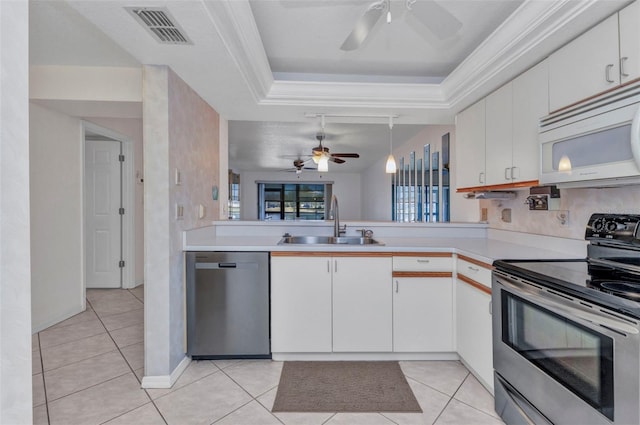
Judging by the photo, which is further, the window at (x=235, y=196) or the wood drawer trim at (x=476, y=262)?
the window at (x=235, y=196)

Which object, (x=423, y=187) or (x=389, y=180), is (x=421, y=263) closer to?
(x=423, y=187)

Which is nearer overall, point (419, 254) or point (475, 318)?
point (475, 318)

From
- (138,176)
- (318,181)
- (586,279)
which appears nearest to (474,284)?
(586,279)

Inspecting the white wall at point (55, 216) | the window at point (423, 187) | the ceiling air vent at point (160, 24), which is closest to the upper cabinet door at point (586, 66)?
the ceiling air vent at point (160, 24)

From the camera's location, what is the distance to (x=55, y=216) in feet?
9.88

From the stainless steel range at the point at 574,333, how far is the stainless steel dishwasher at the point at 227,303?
1.50 m

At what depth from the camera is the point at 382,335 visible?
223 cm

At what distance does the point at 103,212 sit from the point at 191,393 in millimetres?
3251

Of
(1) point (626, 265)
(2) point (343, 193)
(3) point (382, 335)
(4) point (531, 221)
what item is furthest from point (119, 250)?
(2) point (343, 193)

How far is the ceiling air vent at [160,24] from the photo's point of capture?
145 centimetres

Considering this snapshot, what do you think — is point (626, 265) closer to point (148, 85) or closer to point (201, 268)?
point (201, 268)

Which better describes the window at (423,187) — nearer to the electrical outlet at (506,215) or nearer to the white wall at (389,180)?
the white wall at (389,180)

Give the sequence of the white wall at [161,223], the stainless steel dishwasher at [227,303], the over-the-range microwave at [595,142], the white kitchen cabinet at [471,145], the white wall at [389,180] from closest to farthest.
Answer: the over-the-range microwave at [595,142] < the white wall at [161,223] < the stainless steel dishwasher at [227,303] < the white kitchen cabinet at [471,145] < the white wall at [389,180]

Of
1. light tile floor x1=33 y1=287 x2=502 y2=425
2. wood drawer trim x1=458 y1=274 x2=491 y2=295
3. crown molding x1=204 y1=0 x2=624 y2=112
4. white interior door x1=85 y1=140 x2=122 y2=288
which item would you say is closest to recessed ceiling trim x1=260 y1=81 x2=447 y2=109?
crown molding x1=204 y1=0 x2=624 y2=112
